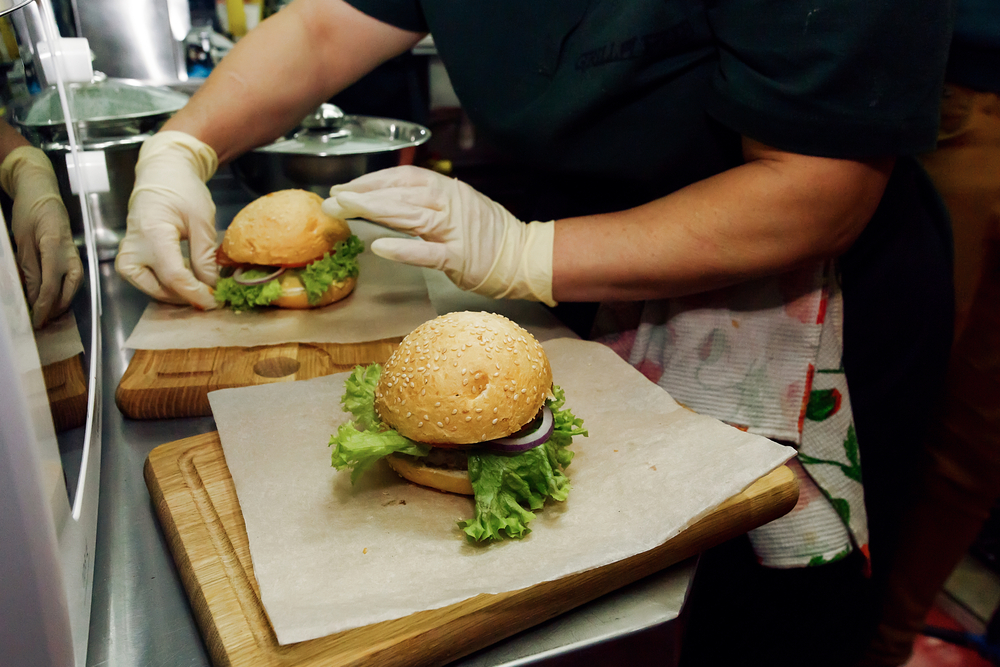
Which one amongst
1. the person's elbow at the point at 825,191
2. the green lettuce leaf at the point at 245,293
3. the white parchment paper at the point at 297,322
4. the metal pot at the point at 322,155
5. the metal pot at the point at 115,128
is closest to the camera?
the person's elbow at the point at 825,191

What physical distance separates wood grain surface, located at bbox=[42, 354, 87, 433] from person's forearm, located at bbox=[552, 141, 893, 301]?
103cm

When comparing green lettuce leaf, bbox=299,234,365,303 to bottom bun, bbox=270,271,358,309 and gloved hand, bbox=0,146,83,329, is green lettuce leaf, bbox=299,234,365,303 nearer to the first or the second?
bottom bun, bbox=270,271,358,309

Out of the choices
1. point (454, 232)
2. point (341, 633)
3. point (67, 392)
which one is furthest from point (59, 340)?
point (454, 232)

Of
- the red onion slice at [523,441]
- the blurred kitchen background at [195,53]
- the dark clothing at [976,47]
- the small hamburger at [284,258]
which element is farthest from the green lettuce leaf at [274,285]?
the dark clothing at [976,47]

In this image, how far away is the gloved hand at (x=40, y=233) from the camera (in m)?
Result: 0.79

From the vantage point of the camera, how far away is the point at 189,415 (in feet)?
5.22

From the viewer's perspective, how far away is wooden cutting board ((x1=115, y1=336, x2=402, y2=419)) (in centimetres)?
155

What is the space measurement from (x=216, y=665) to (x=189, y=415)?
77 cm

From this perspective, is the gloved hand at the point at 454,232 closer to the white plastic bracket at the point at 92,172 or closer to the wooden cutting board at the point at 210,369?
the wooden cutting board at the point at 210,369

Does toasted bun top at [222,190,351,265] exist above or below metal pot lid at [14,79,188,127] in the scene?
below

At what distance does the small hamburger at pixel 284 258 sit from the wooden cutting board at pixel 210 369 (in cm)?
22

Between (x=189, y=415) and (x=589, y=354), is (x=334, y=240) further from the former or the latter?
(x=589, y=354)

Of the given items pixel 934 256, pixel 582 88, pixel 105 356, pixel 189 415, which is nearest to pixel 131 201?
pixel 105 356

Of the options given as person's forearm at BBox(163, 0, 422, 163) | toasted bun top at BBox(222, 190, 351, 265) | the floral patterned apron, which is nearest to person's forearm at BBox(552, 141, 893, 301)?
the floral patterned apron
